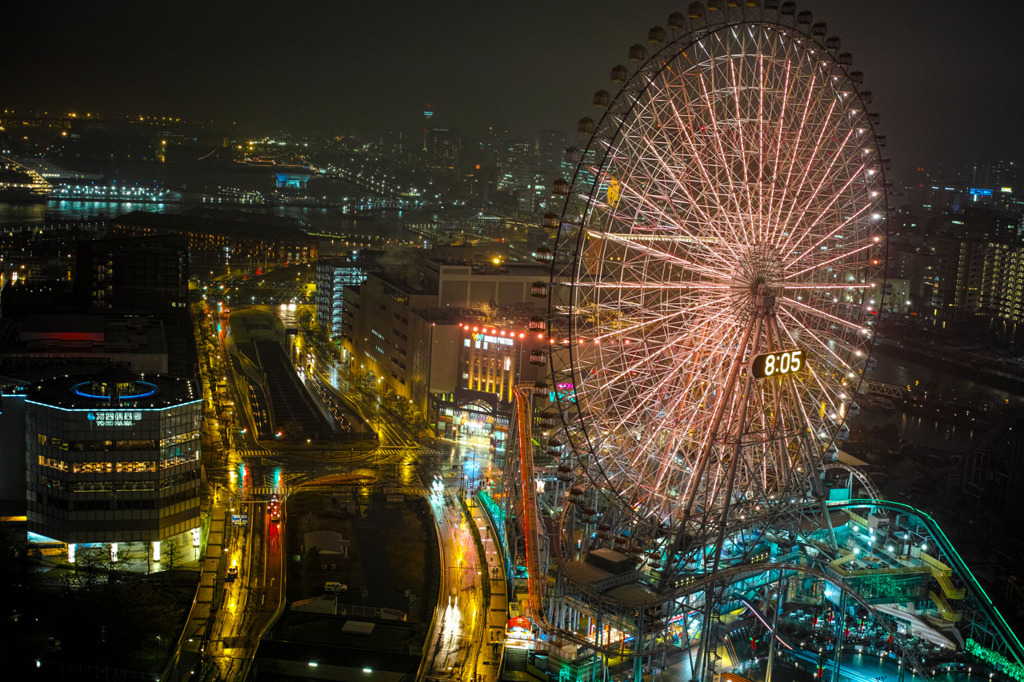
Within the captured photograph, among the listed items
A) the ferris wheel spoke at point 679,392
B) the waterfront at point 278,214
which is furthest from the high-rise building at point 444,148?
the ferris wheel spoke at point 679,392

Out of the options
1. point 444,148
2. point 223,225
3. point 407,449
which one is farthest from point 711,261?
point 444,148

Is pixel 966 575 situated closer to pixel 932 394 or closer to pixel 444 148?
pixel 932 394

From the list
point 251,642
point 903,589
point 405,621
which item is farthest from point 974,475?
point 251,642

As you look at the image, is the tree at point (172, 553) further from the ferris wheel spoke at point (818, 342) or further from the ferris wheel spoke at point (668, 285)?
the ferris wheel spoke at point (818, 342)

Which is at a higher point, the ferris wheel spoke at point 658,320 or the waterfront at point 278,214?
the waterfront at point 278,214

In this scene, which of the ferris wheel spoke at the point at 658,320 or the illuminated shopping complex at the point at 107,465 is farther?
the illuminated shopping complex at the point at 107,465

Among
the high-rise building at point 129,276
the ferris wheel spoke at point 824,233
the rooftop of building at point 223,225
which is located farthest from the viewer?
the rooftop of building at point 223,225
